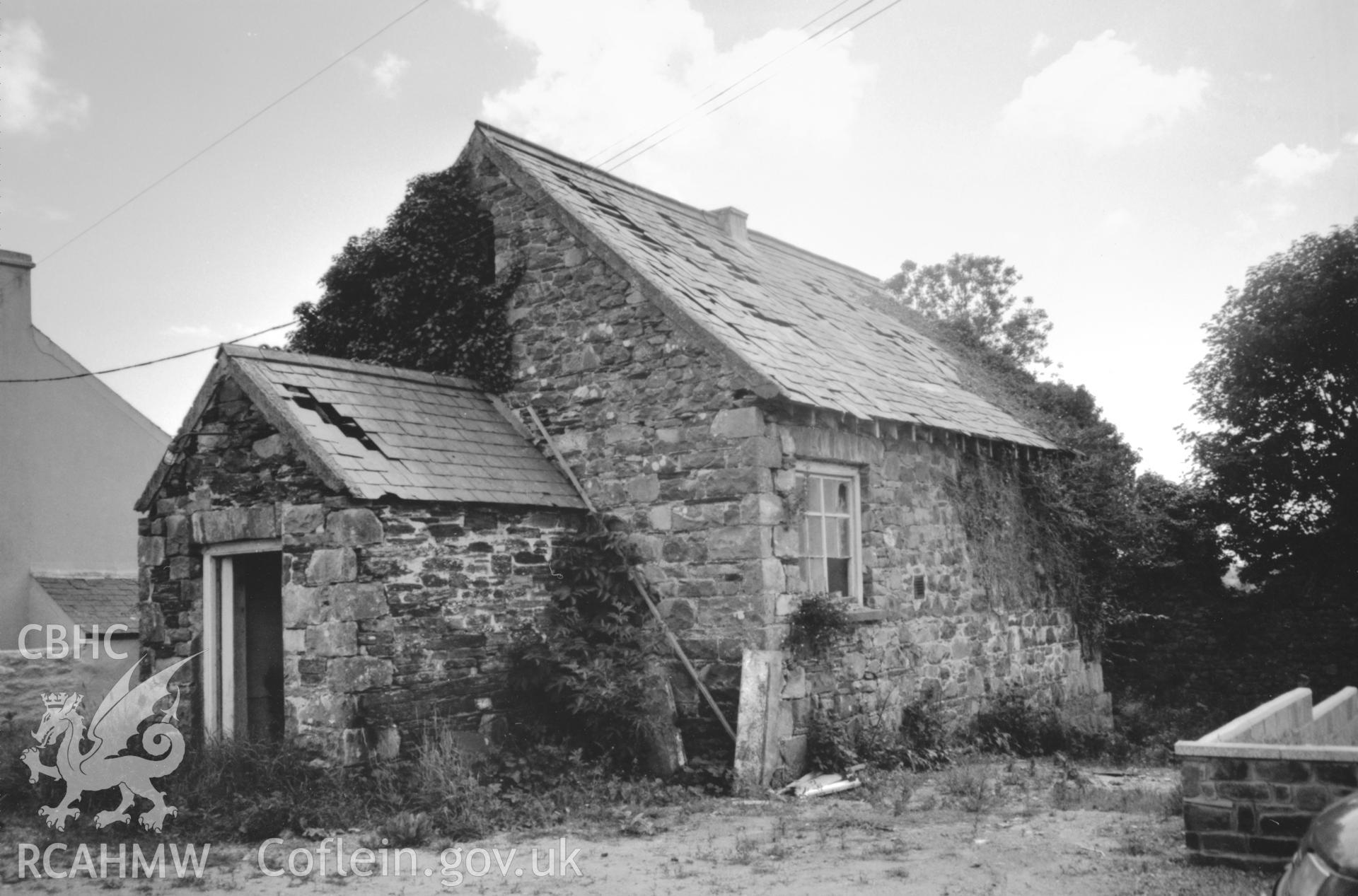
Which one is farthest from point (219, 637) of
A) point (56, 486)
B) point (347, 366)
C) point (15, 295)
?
point (15, 295)

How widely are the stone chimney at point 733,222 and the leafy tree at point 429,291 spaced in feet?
17.0

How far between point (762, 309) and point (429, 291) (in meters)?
3.74

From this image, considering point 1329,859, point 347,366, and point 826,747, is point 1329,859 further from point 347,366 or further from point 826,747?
point 347,366

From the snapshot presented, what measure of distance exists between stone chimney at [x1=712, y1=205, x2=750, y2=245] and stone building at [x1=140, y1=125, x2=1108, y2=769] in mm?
3965

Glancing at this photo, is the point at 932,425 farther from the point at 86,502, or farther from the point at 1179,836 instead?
the point at 86,502

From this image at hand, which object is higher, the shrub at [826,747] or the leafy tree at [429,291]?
the leafy tree at [429,291]

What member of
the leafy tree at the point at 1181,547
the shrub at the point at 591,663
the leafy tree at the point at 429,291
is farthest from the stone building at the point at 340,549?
the leafy tree at the point at 1181,547

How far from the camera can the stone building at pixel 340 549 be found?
9125 millimetres

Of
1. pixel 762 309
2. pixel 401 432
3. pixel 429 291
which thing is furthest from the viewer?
pixel 762 309

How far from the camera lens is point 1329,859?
13.2ft

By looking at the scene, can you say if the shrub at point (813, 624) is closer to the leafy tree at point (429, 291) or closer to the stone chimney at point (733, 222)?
the leafy tree at point (429, 291)

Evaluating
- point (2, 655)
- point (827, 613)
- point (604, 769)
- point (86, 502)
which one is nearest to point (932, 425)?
point (827, 613)

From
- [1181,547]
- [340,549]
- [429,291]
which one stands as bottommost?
[1181,547]

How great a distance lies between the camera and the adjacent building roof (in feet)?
31.2
